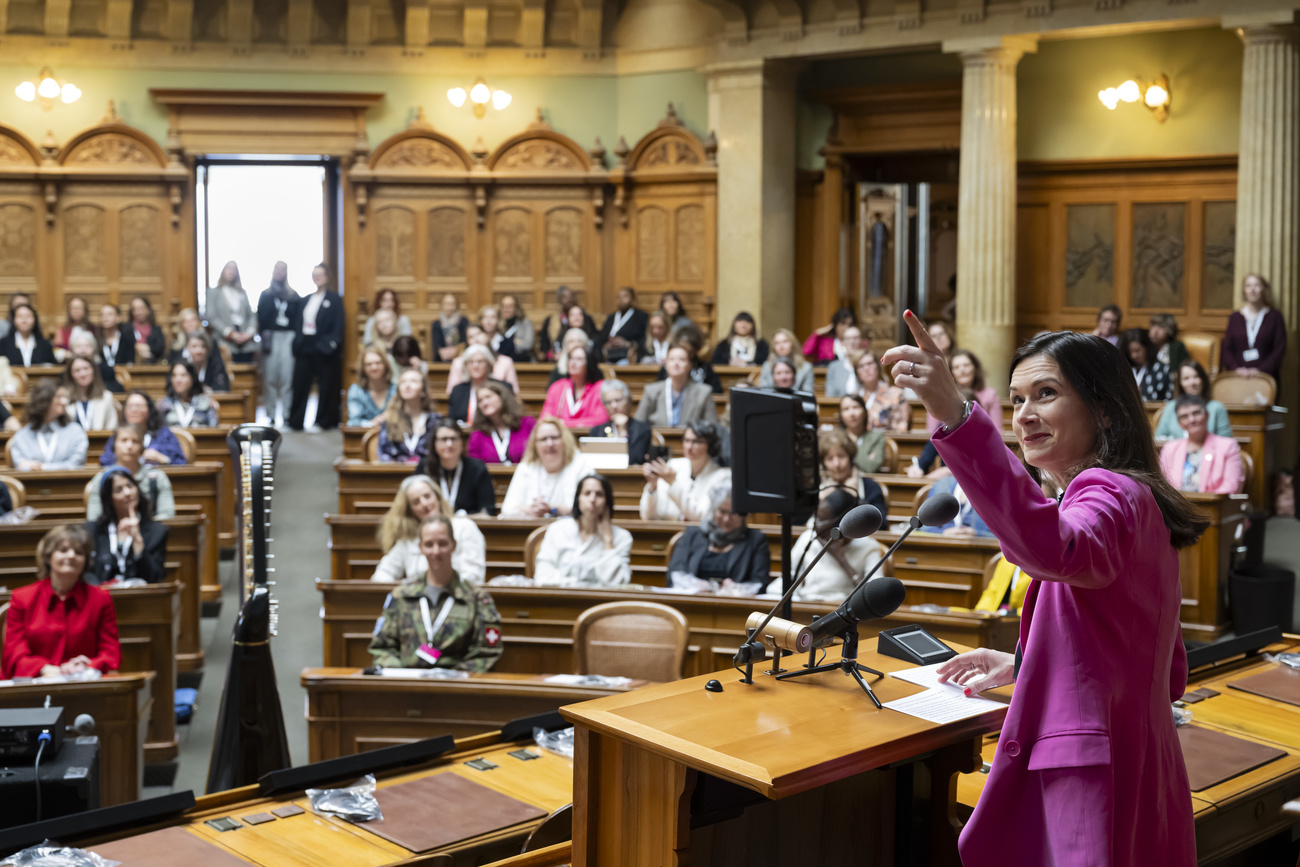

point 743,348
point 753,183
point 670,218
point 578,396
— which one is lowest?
point 578,396

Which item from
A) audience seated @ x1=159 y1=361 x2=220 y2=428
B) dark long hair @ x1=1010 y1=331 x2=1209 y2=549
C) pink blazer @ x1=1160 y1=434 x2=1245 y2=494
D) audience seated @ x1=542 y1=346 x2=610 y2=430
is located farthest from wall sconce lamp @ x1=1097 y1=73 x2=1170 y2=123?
dark long hair @ x1=1010 y1=331 x2=1209 y2=549

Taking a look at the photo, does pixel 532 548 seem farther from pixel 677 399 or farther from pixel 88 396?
pixel 88 396

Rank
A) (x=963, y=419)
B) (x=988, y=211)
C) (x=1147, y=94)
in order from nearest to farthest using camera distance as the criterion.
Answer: (x=963, y=419) < (x=988, y=211) < (x=1147, y=94)

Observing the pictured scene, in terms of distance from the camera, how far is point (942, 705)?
6.79 feet

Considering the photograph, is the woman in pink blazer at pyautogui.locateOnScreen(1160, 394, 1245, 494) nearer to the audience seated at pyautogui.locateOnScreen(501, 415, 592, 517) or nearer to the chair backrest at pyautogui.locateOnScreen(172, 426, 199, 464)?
the audience seated at pyautogui.locateOnScreen(501, 415, 592, 517)

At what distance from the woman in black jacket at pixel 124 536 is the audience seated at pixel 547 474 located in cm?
181

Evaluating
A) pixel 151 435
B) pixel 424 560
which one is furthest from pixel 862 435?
pixel 151 435

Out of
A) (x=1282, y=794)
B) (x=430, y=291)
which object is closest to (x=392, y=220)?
(x=430, y=291)

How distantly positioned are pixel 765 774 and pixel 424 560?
4262 millimetres

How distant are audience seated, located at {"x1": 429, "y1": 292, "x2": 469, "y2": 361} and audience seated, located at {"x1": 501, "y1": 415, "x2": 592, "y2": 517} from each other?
182 inches

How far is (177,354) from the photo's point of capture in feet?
34.7

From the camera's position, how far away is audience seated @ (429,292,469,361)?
11516 mm

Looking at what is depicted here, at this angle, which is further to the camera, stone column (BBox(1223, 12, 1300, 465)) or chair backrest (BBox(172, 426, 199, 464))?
stone column (BBox(1223, 12, 1300, 465))

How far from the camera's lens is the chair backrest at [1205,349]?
10727 millimetres
